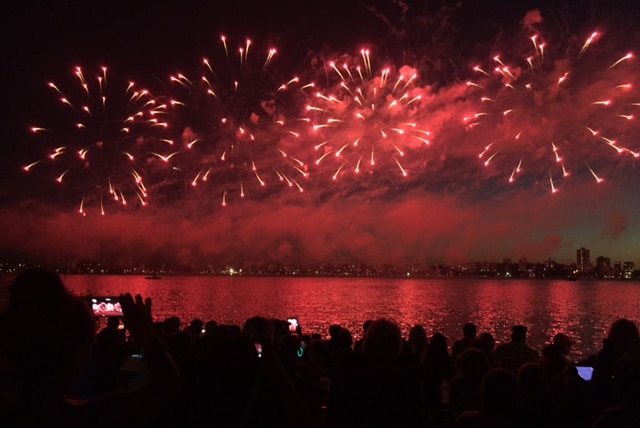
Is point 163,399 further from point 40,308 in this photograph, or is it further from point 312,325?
point 312,325

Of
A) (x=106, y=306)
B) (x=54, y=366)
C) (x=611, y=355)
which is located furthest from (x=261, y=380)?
(x=106, y=306)

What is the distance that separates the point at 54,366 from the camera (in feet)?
7.38

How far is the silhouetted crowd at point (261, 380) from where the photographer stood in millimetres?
2246

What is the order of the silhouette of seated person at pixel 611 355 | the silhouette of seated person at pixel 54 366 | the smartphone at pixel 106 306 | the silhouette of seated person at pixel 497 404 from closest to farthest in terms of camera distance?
the silhouette of seated person at pixel 54 366 → the silhouette of seated person at pixel 497 404 → the silhouette of seated person at pixel 611 355 → the smartphone at pixel 106 306

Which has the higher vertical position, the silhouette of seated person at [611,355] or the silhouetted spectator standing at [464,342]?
the silhouette of seated person at [611,355]

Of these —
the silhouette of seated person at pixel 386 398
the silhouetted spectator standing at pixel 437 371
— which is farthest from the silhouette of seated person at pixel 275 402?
the silhouetted spectator standing at pixel 437 371

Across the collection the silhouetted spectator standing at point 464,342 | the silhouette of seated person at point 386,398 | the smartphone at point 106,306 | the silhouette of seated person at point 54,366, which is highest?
the silhouette of seated person at point 54,366

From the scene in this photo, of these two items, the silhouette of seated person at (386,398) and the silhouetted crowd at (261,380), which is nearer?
the silhouetted crowd at (261,380)

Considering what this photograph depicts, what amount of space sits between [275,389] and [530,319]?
62.4 m

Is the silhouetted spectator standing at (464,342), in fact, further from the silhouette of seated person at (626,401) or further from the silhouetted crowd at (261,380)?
the silhouette of seated person at (626,401)

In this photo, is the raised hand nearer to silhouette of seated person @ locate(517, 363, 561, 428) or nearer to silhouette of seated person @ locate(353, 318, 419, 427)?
silhouette of seated person @ locate(353, 318, 419, 427)

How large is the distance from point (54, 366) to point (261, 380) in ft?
5.47

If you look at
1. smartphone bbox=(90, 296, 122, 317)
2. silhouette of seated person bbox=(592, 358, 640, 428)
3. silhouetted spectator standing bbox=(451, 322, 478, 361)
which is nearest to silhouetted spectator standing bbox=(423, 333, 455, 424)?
silhouetted spectator standing bbox=(451, 322, 478, 361)

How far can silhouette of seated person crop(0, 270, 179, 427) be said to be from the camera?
221 centimetres
